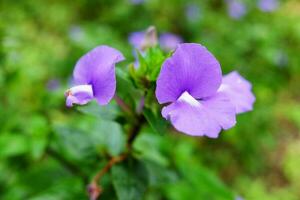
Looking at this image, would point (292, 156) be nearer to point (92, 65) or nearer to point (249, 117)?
point (249, 117)

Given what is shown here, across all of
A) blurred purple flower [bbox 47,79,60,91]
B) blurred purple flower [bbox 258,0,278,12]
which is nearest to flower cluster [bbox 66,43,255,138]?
blurred purple flower [bbox 47,79,60,91]

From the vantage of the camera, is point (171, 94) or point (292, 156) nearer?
point (171, 94)

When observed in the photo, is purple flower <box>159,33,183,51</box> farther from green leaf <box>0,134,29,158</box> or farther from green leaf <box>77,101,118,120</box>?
green leaf <box>77,101,118,120</box>

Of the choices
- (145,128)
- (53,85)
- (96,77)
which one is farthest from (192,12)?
(96,77)

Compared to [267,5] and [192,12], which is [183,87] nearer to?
[192,12]

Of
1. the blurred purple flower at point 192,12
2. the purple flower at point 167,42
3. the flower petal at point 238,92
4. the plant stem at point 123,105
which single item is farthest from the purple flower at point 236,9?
the plant stem at point 123,105

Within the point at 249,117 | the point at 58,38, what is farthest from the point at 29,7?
the point at 249,117

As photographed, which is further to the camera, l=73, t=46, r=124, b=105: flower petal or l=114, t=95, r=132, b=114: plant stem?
l=114, t=95, r=132, b=114: plant stem
